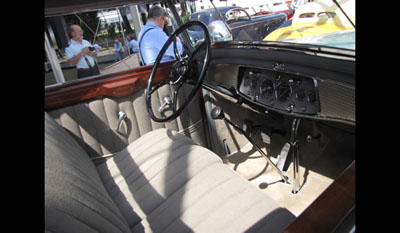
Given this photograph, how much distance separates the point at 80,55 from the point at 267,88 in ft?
8.11

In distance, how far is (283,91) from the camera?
1.70 metres

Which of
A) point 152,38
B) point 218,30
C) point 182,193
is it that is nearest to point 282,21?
point 218,30

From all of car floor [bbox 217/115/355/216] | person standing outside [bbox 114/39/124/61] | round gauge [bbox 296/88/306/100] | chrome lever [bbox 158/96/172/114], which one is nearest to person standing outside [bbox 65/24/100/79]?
chrome lever [bbox 158/96/172/114]

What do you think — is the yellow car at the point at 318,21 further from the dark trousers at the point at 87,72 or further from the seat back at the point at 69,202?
the dark trousers at the point at 87,72

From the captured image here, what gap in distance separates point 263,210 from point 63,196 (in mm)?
735

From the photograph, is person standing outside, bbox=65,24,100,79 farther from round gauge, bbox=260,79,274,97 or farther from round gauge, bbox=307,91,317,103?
round gauge, bbox=307,91,317,103

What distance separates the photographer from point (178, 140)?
1.70 m

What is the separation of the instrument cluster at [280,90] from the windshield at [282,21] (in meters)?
0.23

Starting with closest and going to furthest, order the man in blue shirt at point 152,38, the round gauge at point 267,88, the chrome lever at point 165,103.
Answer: the round gauge at point 267,88
the chrome lever at point 165,103
the man in blue shirt at point 152,38

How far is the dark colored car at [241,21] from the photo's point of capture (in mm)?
2037

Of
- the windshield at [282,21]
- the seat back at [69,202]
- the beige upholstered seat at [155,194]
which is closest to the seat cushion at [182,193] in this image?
the beige upholstered seat at [155,194]

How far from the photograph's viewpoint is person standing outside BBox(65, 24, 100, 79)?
3.16 metres

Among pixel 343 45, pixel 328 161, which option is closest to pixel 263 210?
pixel 343 45
